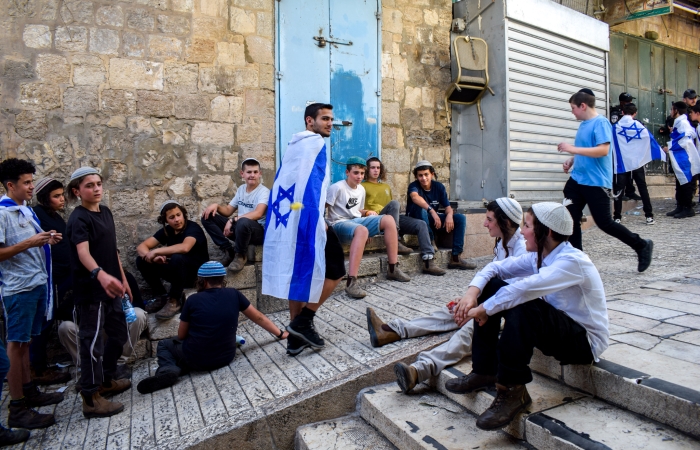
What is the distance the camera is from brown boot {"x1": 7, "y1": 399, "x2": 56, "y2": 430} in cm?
322

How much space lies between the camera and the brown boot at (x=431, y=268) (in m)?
5.86

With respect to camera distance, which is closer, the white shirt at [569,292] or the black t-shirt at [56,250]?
the white shirt at [569,292]

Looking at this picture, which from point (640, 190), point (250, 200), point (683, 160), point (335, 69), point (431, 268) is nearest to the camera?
point (250, 200)

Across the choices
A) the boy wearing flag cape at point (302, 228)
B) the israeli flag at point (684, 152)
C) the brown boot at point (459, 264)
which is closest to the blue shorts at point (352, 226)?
the brown boot at point (459, 264)

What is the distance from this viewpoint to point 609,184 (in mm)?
4887

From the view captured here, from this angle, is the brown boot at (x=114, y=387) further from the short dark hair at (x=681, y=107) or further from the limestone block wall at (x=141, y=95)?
the short dark hair at (x=681, y=107)

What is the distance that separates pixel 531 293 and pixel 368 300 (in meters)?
2.65

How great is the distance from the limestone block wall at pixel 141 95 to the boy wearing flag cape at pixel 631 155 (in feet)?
18.7

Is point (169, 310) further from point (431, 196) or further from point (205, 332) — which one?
point (431, 196)

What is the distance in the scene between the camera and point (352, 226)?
5.17 m

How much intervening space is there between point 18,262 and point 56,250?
94 cm

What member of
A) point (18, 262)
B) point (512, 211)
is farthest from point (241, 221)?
point (512, 211)

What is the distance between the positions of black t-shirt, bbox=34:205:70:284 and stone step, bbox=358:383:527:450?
292 cm

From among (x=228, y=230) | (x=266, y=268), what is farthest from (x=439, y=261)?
(x=266, y=268)
